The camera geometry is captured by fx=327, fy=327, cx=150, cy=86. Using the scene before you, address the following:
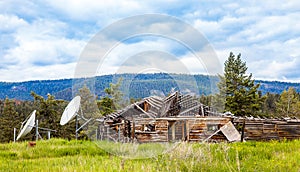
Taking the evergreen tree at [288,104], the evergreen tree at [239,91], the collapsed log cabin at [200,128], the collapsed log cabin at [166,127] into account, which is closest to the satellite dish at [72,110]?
the collapsed log cabin at [166,127]

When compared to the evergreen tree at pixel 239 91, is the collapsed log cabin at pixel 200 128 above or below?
below

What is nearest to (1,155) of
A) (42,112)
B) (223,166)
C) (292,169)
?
(223,166)

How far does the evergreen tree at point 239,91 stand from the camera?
47500mm

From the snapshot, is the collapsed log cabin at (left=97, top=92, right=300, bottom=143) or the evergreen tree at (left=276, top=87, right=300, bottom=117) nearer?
the collapsed log cabin at (left=97, top=92, right=300, bottom=143)

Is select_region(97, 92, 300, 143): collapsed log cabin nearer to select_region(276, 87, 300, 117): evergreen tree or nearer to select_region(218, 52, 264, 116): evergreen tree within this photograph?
select_region(218, 52, 264, 116): evergreen tree

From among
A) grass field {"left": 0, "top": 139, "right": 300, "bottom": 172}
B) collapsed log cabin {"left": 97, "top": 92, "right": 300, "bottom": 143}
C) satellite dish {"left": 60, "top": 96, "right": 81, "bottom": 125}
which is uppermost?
satellite dish {"left": 60, "top": 96, "right": 81, "bottom": 125}

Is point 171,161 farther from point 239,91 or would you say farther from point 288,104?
point 288,104

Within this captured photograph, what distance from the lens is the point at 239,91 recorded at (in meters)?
49.1

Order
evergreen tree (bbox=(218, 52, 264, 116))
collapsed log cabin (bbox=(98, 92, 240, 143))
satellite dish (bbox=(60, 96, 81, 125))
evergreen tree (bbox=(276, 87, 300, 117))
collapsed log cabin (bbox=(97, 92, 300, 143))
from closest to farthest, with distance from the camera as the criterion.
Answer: satellite dish (bbox=(60, 96, 81, 125))
collapsed log cabin (bbox=(98, 92, 240, 143))
collapsed log cabin (bbox=(97, 92, 300, 143))
evergreen tree (bbox=(218, 52, 264, 116))
evergreen tree (bbox=(276, 87, 300, 117))

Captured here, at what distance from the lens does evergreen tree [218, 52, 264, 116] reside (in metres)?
47.5

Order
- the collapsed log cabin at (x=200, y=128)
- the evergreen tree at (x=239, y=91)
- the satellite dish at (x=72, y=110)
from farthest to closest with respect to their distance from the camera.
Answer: the evergreen tree at (x=239, y=91) → the collapsed log cabin at (x=200, y=128) → the satellite dish at (x=72, y=110)

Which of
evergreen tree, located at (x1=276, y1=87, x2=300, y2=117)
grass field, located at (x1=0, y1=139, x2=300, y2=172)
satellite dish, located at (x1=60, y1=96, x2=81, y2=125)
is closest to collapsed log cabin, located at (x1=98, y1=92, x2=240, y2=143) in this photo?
satellite dish, located at (x1=60, y1=96, x2=81, y2=125)

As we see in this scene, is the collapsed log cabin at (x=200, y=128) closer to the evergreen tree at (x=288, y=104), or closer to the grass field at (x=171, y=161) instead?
the grass field at (x=171, y=161)

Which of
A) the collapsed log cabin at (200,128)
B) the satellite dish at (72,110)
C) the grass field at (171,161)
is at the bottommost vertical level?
the collapsed log cabin at (200,128)
